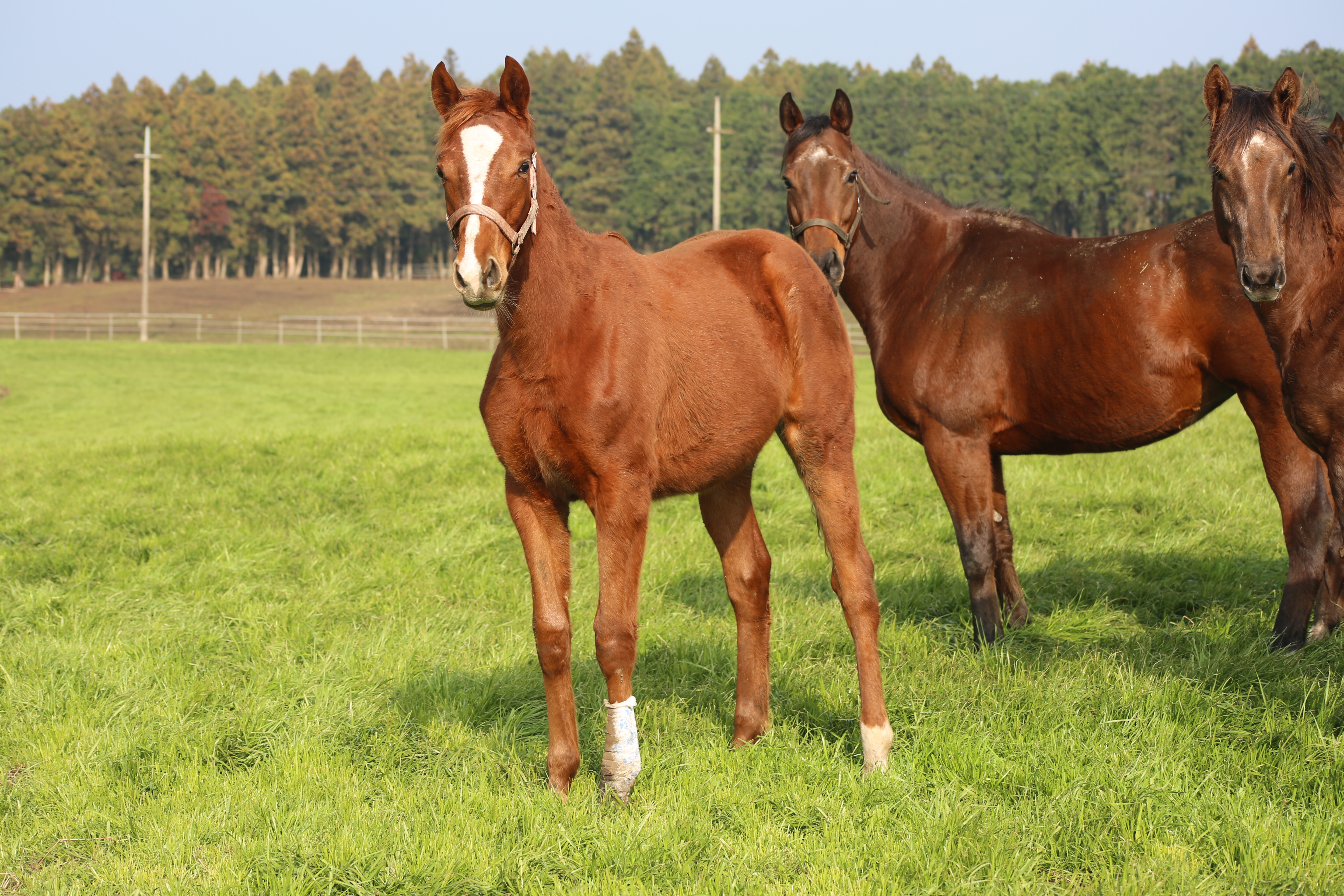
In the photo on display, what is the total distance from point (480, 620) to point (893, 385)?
270cm

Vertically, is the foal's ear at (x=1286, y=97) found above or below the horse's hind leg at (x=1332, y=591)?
above

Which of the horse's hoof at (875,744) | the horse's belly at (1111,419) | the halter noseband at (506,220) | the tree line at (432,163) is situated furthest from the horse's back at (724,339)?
the tree line at (432,163)

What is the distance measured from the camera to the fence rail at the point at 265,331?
42094mm

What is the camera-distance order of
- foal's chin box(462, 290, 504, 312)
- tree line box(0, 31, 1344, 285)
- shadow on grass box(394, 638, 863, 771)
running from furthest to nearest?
tree line box(0, 31, 1344, 285) < shadow on grass box(394, 638, 863, 771) < foal's chin box(462, 290, 504, 312)

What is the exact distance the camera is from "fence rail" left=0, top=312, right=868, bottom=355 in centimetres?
4209

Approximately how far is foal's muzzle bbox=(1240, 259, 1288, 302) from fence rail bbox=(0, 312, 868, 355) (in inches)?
1301

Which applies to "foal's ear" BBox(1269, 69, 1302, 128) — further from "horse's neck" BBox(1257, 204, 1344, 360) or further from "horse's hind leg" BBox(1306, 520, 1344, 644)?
"horse's hind leg" BBox(1306, 520, 1344, 644)

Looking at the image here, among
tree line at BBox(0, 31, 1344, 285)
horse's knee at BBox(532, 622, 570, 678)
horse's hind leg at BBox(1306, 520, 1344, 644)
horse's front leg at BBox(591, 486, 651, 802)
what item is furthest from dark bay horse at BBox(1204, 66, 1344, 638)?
tree line at BBox(0, 31, 1344, 285)

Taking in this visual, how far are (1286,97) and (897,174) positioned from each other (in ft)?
9.07

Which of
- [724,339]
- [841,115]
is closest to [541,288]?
[724,339]

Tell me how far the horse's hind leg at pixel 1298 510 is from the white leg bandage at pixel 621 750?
3.56 meters

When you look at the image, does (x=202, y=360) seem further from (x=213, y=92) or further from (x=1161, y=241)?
(x=213, y=92)

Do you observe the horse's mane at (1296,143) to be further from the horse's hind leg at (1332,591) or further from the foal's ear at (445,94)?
the foal's ear at (445,94)

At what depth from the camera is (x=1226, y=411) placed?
14.0 metres
